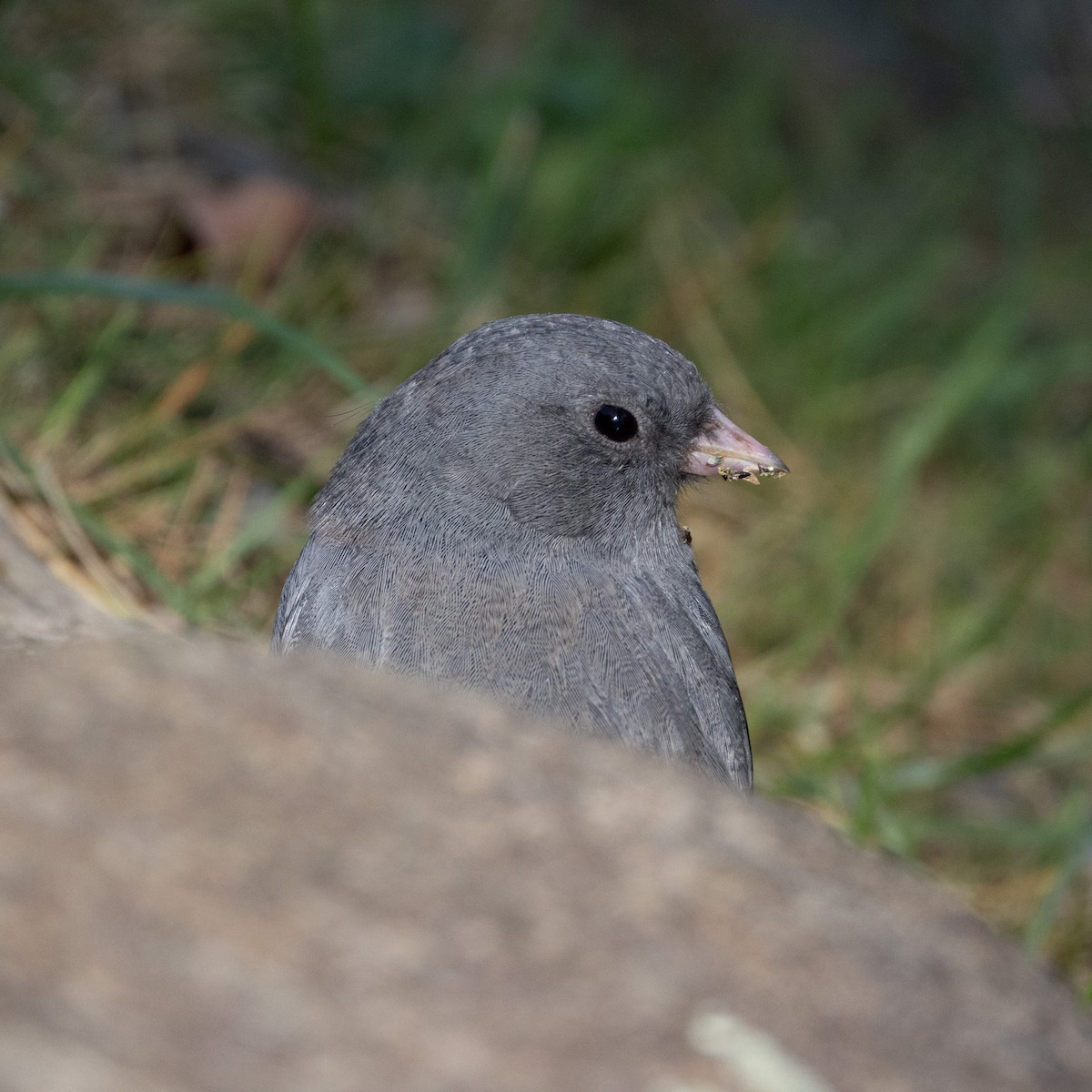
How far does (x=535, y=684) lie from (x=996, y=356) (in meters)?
2.61

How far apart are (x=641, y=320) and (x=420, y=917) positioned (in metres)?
3.11

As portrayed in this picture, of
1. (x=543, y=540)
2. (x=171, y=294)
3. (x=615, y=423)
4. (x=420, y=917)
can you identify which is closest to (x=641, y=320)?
(x=171, y=294)

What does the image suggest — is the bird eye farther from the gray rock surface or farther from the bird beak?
the gray rock surface

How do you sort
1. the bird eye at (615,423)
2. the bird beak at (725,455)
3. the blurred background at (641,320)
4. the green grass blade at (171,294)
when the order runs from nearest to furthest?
the bird eye at (615,423)
the bird beak at (725,455)
the green grass blade at (171,294)
the blurred background at (641,320)

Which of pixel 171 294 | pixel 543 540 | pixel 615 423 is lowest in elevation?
pixel 543 540

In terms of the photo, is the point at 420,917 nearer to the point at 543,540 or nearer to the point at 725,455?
the point at 543,540

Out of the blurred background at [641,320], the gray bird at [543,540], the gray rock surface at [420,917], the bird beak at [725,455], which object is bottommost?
the gray rock surface at [420,917]

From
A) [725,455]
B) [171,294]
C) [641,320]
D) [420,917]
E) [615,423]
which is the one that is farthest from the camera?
[641,320]

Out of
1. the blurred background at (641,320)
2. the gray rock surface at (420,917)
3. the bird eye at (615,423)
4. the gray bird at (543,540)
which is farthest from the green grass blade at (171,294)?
the gray rock surface at (420,917)

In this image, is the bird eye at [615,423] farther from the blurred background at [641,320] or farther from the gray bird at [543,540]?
the blurred background at [641,320]

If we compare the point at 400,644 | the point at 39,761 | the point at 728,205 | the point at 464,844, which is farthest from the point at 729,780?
the point at 728,205

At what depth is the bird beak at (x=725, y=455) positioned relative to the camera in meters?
A: 2.19

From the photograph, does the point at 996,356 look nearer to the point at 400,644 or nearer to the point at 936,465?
the point at 936,465

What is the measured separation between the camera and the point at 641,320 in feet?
13.1
